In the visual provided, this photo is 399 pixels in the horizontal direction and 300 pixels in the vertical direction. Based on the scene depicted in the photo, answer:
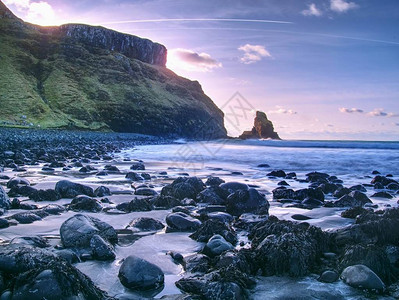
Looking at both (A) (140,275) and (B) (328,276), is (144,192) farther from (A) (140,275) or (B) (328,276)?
(B) (328,276)

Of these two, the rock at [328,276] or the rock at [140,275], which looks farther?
the rock at [328,276]

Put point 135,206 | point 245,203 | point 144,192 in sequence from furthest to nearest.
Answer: point 144,192, point 245,203, point 135,206

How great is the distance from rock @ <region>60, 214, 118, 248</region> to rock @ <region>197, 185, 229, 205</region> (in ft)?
11.4

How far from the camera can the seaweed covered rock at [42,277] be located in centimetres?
263

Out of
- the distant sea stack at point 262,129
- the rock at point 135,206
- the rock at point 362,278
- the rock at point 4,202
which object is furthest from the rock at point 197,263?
the distant sea stack at point 262,129

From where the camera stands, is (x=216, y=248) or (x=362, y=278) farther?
(x=216, y=248)

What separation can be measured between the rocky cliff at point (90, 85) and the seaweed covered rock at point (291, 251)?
212 ft

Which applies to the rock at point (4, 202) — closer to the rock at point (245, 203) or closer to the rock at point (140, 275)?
the rock at point (140, 275)

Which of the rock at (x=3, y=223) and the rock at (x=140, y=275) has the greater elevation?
the rock at (x=140, y=275)

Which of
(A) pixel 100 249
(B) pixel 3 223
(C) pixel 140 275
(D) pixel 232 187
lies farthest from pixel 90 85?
(C) pixel 140 275

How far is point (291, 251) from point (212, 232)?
4.67 ft

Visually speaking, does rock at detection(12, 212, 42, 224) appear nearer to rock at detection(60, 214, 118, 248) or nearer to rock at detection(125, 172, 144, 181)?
rock at detection(60, 214, 118, 248)

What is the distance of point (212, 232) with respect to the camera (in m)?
4.91

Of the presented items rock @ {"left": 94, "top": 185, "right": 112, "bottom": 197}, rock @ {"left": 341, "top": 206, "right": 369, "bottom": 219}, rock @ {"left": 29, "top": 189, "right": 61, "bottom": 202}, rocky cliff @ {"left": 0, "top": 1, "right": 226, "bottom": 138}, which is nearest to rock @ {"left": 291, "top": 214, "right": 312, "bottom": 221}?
rock @ {"left": 341, "top": 206, "right": 369, "bottom": 219}
